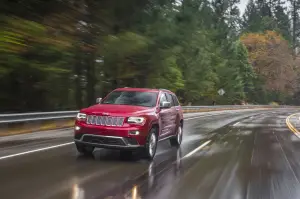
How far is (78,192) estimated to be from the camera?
665 cm

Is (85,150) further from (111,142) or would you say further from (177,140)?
(177,140)

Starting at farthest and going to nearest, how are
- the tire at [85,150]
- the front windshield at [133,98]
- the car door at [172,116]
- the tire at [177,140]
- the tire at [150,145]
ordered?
the tire at [177,140], the car door at [172,116], the front windshield at [133,98], the tire at [85,150], the tire at [150,145]

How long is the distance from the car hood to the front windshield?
1.59 feet

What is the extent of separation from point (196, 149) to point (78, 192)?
22.4 ft

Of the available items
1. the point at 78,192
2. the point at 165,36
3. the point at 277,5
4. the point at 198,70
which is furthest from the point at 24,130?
the point at 277,5

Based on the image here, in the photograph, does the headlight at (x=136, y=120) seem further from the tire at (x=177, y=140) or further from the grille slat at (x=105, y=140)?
the tire at (x=177, y=140)

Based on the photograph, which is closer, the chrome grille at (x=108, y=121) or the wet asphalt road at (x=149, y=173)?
the wet asphalt road at (x=149, y=173)

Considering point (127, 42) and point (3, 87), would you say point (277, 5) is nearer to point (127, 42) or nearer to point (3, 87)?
point (127, 42)

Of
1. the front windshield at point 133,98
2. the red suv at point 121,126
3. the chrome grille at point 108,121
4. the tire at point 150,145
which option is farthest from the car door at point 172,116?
the chrome grille at point 108,121

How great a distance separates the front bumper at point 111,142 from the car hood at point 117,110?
58 centimetres

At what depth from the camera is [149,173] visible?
854 centimetres

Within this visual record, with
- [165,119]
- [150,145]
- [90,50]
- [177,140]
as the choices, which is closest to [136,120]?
[150,145]

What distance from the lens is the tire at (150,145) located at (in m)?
9.91

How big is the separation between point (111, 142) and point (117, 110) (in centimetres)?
78
